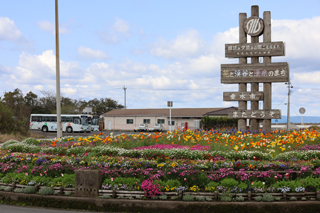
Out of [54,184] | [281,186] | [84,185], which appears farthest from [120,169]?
[281,186]

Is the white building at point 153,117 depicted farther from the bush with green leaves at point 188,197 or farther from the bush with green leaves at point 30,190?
the bush with green leaves at point 188,197

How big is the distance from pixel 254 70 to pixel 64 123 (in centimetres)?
3394

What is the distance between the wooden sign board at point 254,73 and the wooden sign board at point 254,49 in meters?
0.66

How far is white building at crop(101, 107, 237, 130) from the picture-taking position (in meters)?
52.1

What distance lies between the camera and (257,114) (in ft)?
67.2

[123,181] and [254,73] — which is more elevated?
[254,73]

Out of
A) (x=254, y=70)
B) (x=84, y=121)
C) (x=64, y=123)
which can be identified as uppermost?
(x=254, y=70)

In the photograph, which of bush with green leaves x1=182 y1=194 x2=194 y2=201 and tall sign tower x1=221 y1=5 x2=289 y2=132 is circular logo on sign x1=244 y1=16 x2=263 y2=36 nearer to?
tall sign tower x1=221 y1=5 x2=289 y2=132

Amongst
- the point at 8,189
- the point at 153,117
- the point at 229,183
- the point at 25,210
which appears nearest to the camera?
the point at 229,183

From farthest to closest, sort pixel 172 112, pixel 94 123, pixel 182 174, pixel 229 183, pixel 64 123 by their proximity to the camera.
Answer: pixel 172 112
pixel 94 123
pixel 64 123
pixel 182 174
pixel 229 183

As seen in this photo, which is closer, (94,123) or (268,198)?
(268,198)

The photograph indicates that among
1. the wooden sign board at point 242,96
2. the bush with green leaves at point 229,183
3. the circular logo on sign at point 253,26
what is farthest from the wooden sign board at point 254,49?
the bush with green leaves at point 229,183

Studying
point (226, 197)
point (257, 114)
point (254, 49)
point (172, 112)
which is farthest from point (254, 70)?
point (172, 112)

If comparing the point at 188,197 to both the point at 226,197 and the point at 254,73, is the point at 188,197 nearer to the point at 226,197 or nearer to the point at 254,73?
the point at 226,197
